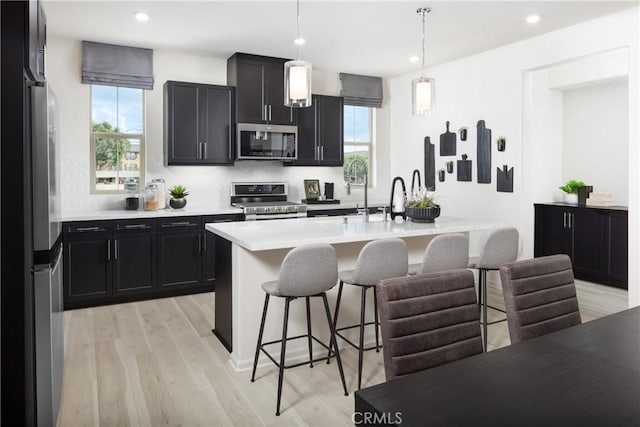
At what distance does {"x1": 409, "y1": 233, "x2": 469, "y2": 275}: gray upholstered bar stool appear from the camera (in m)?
3.03

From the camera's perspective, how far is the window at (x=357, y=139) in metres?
6.74

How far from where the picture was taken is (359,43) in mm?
5074

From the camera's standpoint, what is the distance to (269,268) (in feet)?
10.6

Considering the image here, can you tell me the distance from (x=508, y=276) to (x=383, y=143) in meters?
5.20

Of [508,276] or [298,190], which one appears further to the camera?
[298,190]

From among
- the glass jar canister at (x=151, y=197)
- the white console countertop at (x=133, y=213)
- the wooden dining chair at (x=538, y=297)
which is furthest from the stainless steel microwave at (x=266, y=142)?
the wooden dining chair at (x=538, y=297)

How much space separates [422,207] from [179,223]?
2626 mm

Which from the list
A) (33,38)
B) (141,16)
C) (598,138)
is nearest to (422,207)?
(33,38)

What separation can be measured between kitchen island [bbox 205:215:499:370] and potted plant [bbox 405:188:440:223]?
0.24 ft

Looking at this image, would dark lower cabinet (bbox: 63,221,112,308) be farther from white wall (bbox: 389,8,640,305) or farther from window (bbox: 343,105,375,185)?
white wall (bbox: 389,8,640,305)

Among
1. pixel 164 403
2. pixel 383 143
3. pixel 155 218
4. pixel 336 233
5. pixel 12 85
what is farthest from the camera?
pixel 383 143

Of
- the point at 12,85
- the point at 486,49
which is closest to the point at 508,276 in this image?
the point at 12,85

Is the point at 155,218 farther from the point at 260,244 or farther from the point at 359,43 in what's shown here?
the point at 359,43

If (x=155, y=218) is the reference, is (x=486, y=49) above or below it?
above
